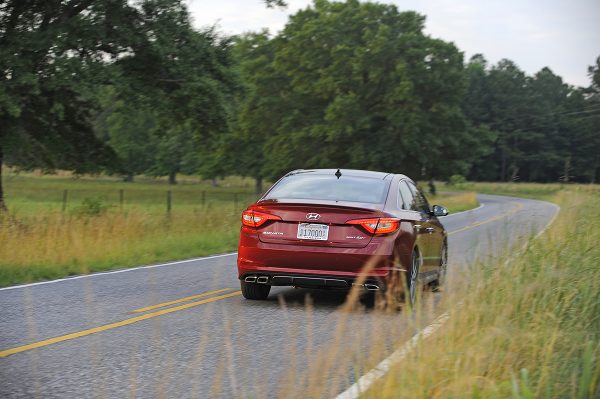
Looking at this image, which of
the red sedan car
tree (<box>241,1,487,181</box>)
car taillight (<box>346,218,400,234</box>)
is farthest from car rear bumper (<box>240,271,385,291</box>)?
tree (<box>241,1,487,181</box>)

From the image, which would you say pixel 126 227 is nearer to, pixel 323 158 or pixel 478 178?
pixel 323 158

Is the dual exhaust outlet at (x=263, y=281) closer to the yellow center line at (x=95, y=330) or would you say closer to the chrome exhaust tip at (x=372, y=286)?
the chrome exhaust tip at (x=372, y=286)

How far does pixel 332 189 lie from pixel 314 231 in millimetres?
868

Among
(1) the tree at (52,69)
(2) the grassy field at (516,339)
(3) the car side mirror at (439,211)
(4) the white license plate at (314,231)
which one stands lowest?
(2) the grassy field at (516,339)

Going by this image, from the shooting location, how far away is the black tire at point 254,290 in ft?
32.5

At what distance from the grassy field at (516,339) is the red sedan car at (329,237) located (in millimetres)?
1134

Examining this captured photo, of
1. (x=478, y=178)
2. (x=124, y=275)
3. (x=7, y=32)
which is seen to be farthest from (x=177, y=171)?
(x=124, y=275)

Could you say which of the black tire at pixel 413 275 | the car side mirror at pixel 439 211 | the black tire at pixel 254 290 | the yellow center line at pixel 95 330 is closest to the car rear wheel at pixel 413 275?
the black tire at pixel 413 275

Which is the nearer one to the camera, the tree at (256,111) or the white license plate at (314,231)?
the white license plate at (314,231)

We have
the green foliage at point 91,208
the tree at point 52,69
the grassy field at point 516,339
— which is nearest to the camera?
the grassy field at point 516,339

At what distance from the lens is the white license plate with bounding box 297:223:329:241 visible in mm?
9078

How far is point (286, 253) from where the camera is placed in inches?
361

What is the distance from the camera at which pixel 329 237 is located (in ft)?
29.7

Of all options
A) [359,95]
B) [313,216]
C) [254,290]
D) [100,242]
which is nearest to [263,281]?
[254,290]
